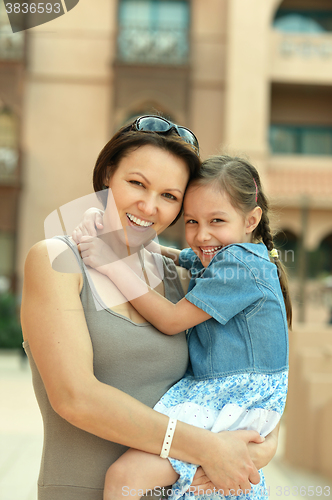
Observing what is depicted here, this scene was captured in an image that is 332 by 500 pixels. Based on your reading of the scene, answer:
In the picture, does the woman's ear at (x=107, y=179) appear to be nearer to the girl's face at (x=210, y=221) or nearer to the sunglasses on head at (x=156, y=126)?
the sunglasses on head at (x=156, y=126)

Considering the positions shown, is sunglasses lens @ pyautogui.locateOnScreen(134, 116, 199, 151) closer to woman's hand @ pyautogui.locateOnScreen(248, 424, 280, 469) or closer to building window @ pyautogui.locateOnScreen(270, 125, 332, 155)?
woman's hand @ pyautogui.locateOnScreen(248, 424, 280, 469)

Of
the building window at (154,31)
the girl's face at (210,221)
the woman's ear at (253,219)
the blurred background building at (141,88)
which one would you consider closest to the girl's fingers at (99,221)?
the girl's face at (210,221)

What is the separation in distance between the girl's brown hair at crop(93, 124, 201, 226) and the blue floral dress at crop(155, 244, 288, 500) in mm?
389

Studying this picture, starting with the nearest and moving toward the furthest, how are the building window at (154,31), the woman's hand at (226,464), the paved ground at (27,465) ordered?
the woman's hand at (226,464) < the paved ground at (27,465) < the building window at (154,31)

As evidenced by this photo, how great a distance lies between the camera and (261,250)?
188 centimetres

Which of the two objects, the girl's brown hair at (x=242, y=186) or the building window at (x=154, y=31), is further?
the building window at (x=154, y=31)

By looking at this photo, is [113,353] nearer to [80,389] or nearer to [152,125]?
[80,389]

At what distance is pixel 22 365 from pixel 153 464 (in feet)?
26.6

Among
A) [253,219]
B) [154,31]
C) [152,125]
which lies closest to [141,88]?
[154,31]

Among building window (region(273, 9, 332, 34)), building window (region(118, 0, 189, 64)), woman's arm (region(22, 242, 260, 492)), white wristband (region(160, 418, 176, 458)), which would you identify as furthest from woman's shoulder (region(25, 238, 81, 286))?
building window (region(273, 9, 332, 34))

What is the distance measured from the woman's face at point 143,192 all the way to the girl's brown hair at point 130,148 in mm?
18

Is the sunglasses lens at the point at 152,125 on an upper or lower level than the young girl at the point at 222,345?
upper

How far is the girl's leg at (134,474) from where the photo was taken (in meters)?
1.42

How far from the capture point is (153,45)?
12.7 metres
